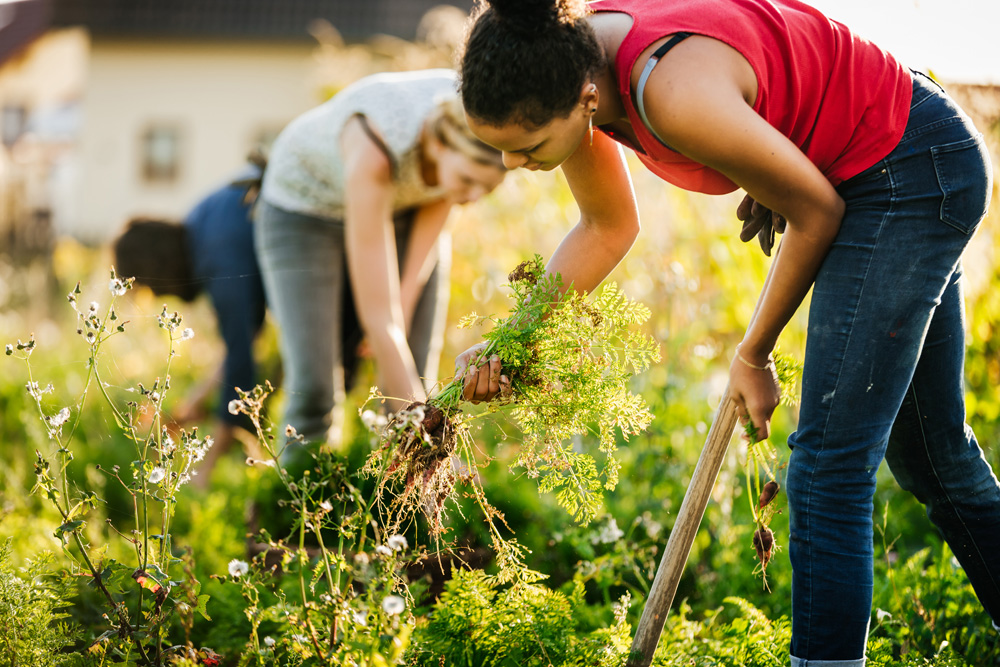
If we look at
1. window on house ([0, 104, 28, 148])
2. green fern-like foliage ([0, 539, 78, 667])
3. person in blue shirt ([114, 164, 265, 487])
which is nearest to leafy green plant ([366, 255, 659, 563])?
green fern-like foliage ([0, 539, 78, 667])

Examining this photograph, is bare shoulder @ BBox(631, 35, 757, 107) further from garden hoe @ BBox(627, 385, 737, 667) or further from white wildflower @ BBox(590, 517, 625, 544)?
white wildflower @ BBox(590, 517, 625, 544)

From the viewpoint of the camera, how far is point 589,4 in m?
1.56

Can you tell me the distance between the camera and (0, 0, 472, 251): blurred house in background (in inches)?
546

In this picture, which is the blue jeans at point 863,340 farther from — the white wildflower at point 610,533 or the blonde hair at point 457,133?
the blonde hair at point 457,133

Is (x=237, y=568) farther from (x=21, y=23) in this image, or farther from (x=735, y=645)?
(x=21, y=23)

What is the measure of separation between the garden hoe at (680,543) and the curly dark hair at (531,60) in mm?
692

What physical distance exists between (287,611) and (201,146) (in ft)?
48.2

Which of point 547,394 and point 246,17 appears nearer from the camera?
point 547,394

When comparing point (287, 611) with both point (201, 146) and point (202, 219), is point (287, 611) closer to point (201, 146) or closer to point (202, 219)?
point (202, 219)

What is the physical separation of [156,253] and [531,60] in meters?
2.43

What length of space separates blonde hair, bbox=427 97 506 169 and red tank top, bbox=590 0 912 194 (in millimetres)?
942

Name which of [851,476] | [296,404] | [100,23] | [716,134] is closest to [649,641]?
[851,476]

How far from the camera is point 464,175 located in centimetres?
251

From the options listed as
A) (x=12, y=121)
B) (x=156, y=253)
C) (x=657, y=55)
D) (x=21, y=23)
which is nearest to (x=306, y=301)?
(x=156, y=253)
